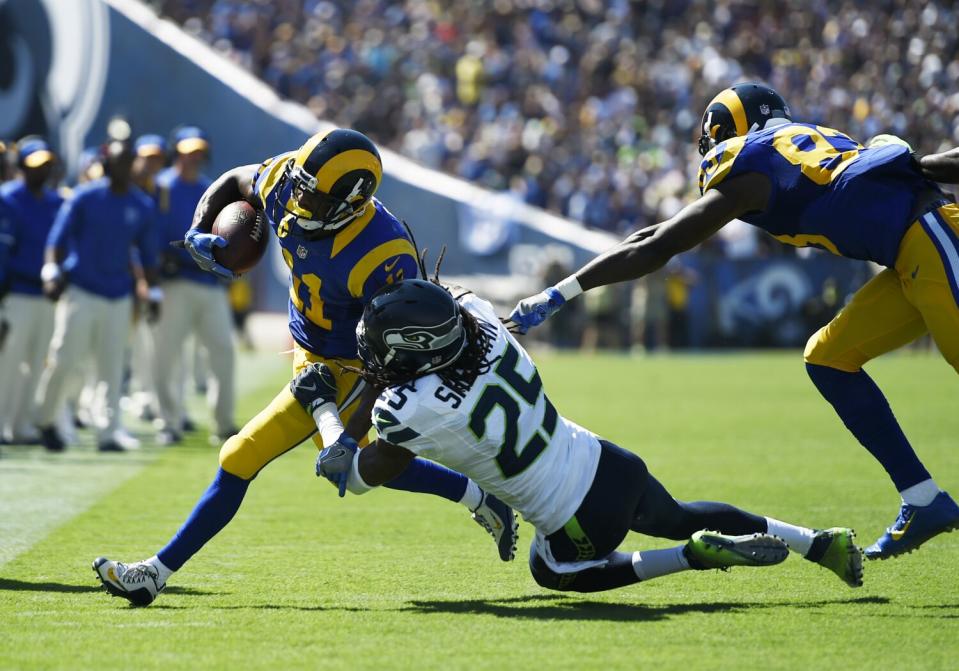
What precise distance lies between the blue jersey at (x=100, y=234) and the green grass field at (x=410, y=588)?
1228 millimetres

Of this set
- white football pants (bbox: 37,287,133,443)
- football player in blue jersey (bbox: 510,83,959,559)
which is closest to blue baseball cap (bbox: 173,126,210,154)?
white football pants (bbox: 37,287,133,443)

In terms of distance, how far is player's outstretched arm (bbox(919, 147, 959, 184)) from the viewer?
16.5 feet

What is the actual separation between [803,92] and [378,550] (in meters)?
17.0

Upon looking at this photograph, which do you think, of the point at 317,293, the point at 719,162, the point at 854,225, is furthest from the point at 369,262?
the point at 854,225

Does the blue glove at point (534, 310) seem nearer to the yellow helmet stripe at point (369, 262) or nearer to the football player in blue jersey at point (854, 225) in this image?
the football player in blue jersey at point (854, 225)

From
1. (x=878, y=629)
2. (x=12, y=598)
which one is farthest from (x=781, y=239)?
(x=12, y=598)

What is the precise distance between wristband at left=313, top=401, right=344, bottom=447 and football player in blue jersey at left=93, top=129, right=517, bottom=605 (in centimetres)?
7

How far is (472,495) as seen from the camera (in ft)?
17.3

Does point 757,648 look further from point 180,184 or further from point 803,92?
point 803,92

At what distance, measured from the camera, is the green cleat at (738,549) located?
14.8 feet

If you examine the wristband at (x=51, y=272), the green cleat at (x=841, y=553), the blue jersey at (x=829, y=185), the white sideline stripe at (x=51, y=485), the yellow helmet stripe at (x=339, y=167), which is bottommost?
the white sideline stripe at (x=51, y=485)

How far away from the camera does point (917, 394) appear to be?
13180 millimetres

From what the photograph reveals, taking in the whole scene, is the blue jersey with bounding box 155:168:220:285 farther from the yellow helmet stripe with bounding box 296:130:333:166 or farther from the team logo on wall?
the team logo on wall

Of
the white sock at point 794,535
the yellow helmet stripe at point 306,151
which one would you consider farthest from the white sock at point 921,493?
the yellow helmet stripe at point 306,151
